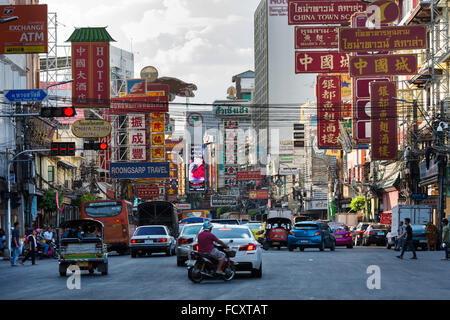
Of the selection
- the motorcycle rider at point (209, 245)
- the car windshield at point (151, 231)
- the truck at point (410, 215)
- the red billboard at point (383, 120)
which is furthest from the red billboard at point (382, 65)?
the motorcycle rider at point (209, 245)

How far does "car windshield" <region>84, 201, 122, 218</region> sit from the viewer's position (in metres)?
47.1

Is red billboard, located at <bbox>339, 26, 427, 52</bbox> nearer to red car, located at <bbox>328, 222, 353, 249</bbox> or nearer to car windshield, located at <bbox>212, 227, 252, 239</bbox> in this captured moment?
red car, located at <bbox>328, 222, 353, 249</bbox>

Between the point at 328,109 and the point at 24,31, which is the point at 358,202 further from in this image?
the point at 24,31

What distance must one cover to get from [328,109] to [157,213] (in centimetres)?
1482

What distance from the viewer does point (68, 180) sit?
77.2 meters

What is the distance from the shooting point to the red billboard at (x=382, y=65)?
53.5 m

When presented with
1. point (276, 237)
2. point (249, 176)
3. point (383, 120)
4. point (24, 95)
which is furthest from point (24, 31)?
point (249, 176)

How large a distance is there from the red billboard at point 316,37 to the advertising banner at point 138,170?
57.9 ft

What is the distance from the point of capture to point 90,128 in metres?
57.7

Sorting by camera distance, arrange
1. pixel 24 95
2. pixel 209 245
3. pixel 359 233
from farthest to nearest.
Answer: pixel 359 233, pixel 24 95, pixel 209 245

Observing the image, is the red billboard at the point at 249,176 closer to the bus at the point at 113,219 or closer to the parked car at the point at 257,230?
the parked car at the point at 257,230

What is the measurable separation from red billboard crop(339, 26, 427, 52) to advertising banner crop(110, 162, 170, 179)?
963 inches
